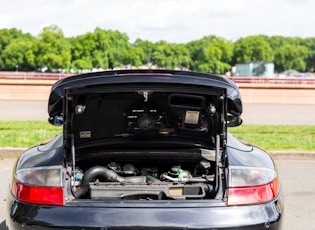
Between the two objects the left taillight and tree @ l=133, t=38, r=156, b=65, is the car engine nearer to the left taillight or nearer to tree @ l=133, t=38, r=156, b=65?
the left taillight

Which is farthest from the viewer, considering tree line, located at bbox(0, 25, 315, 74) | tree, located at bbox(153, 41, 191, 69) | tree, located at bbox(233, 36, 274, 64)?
tree, located at bbox(153, 41, 191, 69)

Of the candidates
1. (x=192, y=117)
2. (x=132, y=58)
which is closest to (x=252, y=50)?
(x=132, y=58)

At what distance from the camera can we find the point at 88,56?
106 metres

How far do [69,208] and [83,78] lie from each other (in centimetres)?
86

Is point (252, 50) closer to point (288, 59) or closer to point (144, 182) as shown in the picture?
point (288, 59)

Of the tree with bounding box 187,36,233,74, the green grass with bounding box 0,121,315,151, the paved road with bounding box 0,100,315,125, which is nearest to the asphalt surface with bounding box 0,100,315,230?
the green grass with bounding box 0,121,315,151

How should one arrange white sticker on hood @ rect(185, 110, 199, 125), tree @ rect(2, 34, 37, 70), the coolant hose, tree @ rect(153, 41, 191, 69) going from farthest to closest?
tree @ rect(153, 41, 191, 69) → tree @ rect(2, 34, 37, 70) → white sticker on hood @ rect(185, 110, 199, 125) → the coolant hose

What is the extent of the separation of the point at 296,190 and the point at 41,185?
13.6 feet

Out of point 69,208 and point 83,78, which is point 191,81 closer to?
point 83,78

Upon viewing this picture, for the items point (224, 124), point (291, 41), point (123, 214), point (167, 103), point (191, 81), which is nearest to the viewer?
point (123, 214)

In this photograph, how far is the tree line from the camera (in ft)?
342

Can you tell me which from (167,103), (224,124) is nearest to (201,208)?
(224,124)

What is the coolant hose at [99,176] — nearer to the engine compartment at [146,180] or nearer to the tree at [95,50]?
the engine compartment at [146,180]

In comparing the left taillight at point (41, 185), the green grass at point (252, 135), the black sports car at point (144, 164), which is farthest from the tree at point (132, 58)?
the left taillight at point (41, 185)
